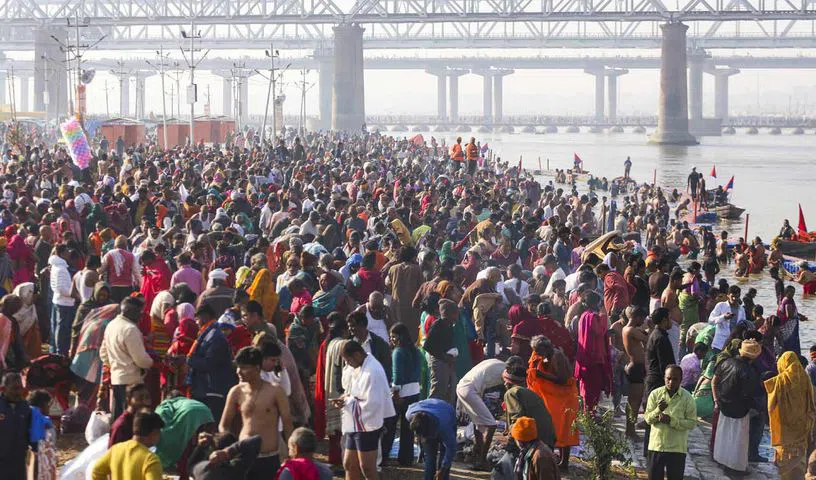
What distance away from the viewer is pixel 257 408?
805cm

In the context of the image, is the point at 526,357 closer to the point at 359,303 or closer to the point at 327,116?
the point at 359,303

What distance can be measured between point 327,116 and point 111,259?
177473mm

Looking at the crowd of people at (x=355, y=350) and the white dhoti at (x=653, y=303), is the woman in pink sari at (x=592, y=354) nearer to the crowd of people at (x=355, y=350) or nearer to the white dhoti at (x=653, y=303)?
the crowd of people at (x=355, y=350)

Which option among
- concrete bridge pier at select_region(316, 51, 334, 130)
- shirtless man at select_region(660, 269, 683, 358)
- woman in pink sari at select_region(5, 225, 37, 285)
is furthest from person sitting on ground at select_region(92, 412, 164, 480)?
concrete bridge pier at select_region(316, 51, 334, 130)

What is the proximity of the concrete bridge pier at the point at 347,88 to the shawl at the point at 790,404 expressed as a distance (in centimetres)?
11424

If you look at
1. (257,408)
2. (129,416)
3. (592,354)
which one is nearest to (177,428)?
(129,416)

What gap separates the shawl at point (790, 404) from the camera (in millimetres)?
10555

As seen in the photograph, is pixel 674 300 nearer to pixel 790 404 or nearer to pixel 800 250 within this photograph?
pixel 790 404

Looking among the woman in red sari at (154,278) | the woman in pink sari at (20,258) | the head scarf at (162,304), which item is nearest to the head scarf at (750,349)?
the head scarf at (162,304)

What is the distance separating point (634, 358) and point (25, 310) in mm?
5519

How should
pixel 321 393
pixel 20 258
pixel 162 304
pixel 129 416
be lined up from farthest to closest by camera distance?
pixel 20 258 < pixel 162 304 < pixel 321 393 < pixel 129 416

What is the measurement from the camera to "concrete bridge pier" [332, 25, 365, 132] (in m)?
125

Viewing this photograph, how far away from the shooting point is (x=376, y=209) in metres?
20.5

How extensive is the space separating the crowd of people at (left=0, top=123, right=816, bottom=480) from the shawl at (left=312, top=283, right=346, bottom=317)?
0.02 m
